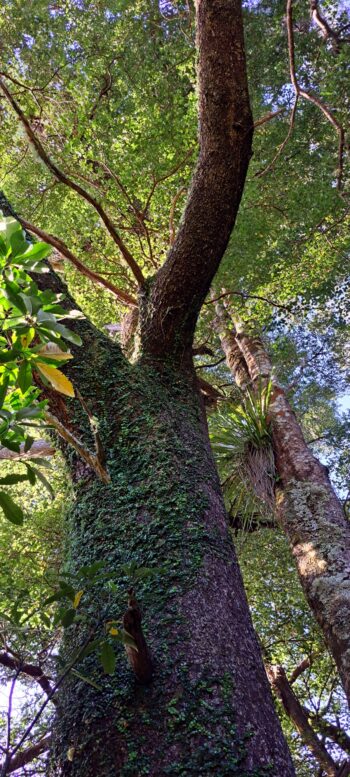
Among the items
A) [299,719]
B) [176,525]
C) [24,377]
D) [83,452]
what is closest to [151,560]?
[176,525]

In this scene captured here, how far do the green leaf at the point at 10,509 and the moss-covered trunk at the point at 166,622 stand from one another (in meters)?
0.38

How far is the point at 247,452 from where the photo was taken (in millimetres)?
4984

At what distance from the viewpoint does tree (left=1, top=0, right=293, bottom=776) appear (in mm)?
1170

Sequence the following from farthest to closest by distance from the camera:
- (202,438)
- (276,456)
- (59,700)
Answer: (276,456)
(202,438)
(59,700)

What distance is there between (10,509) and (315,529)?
10.9ft

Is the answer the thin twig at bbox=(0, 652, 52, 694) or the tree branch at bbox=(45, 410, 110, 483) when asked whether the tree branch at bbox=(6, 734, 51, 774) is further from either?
the tree branch at bbox=(45, 410, 110, 483)

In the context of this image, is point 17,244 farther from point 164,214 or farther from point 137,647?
point 164,214

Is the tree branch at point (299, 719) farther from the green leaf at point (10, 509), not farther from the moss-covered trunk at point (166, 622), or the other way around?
the green leaf at point (10, 509)

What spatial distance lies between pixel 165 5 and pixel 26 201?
5.80 metres

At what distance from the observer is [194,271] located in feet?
8.37

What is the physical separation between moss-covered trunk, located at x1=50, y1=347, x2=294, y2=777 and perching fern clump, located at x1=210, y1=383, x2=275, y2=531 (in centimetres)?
269

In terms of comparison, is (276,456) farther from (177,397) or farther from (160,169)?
(160,169)

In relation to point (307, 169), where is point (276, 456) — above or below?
below

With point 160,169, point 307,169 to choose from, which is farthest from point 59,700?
point 307,169
